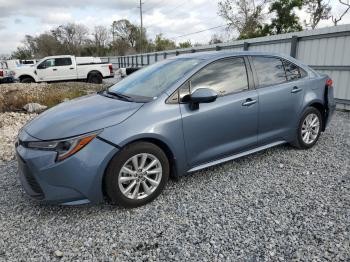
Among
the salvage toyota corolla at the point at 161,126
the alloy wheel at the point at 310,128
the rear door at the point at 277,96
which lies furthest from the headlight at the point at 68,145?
the alloy wheel at the point at 310,128

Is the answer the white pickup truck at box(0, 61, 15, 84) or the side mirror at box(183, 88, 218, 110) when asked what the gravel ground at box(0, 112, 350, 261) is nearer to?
the side mirror at box(183, 88, 218, 110)

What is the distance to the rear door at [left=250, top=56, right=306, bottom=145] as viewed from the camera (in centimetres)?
369

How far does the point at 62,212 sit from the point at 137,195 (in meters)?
0.80

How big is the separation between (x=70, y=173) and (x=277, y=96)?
277cm

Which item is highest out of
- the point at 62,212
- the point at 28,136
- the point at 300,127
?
the point at 28,136

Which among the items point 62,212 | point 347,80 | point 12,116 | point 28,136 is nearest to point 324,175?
point 62,212

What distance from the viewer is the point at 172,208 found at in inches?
116

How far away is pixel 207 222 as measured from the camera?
8.83 ft

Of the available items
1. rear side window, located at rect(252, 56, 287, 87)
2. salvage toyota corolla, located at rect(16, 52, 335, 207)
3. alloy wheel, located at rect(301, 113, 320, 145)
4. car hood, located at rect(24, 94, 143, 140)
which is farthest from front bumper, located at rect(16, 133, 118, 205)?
alloy wheel, located at rect(301, 113, 320, 145)

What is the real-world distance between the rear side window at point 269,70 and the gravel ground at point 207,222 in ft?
3.94

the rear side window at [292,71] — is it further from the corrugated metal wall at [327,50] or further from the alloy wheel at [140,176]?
the corrugated metal wall at [327,50]

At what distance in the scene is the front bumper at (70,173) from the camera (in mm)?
2545

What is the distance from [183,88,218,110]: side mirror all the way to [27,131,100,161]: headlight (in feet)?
3.51

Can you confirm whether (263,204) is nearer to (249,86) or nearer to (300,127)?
(249,86)
